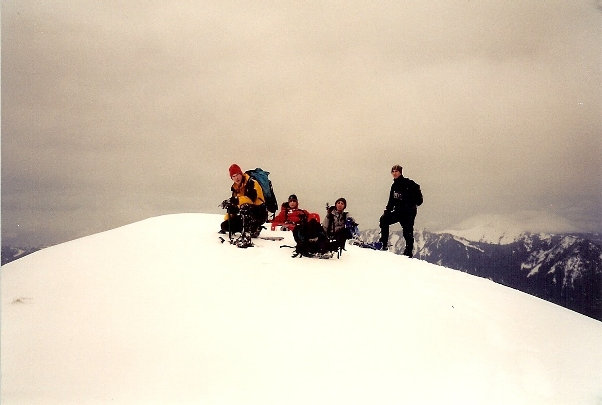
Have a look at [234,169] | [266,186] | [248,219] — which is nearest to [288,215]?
[266,186]

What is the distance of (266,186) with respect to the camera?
28.6ft

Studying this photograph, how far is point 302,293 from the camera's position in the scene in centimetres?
614

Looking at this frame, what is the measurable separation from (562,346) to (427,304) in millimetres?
1994

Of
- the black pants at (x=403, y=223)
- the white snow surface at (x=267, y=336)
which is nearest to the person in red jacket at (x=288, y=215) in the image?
the black pants at (x=403, y=223)

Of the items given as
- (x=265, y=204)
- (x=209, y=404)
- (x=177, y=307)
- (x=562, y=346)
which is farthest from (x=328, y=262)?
(x=209, y=404)

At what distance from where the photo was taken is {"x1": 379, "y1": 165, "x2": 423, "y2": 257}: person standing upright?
10.1 m

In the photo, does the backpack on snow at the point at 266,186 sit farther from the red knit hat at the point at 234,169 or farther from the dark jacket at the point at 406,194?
the dark jacket at the point at 406,194

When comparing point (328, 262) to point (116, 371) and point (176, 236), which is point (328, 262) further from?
point (116, 371)

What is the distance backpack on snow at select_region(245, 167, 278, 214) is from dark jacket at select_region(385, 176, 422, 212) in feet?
10.7

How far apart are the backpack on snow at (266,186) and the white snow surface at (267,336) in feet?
4.47

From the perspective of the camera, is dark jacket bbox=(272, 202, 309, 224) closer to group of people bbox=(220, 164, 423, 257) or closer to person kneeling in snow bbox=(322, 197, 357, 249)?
group of people bbox=(220, 164, 423, 257)

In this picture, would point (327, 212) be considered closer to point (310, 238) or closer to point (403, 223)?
point (310, 238)

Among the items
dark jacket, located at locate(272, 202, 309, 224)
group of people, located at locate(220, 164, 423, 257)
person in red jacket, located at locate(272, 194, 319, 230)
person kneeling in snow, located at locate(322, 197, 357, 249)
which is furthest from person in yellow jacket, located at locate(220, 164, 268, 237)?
dark jacket, located at locate(272, 202, 309, 224)

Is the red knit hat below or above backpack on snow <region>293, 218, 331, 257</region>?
above
